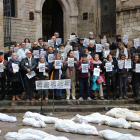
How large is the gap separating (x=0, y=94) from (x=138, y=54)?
6.15 meters

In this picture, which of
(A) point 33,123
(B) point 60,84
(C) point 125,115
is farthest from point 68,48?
(A) point 33,123

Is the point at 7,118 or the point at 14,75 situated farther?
the point at 14,75

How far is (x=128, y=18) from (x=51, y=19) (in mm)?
6444

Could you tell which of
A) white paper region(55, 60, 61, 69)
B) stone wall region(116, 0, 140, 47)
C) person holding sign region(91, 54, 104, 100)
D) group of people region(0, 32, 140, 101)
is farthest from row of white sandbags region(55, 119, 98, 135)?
stone wall region(116, 0, 140, 47)

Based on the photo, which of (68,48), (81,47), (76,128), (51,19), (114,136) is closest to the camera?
(114,136)

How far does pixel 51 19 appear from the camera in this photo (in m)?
20.8

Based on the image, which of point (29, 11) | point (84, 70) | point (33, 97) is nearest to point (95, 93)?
point (84, 70)

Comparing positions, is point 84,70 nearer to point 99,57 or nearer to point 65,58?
point 65,58

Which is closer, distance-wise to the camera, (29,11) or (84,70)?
(84,70)

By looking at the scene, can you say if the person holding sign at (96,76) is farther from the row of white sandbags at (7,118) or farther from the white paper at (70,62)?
the row of white sandbags at (7,118)

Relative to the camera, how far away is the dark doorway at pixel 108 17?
59.3 feet

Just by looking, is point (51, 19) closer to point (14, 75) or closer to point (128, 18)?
A: point (128, 18)

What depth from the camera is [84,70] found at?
10.9 metres

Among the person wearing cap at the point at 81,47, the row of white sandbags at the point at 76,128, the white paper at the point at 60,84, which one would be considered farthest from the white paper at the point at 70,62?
the row of white sandbags at the point at 76,128
